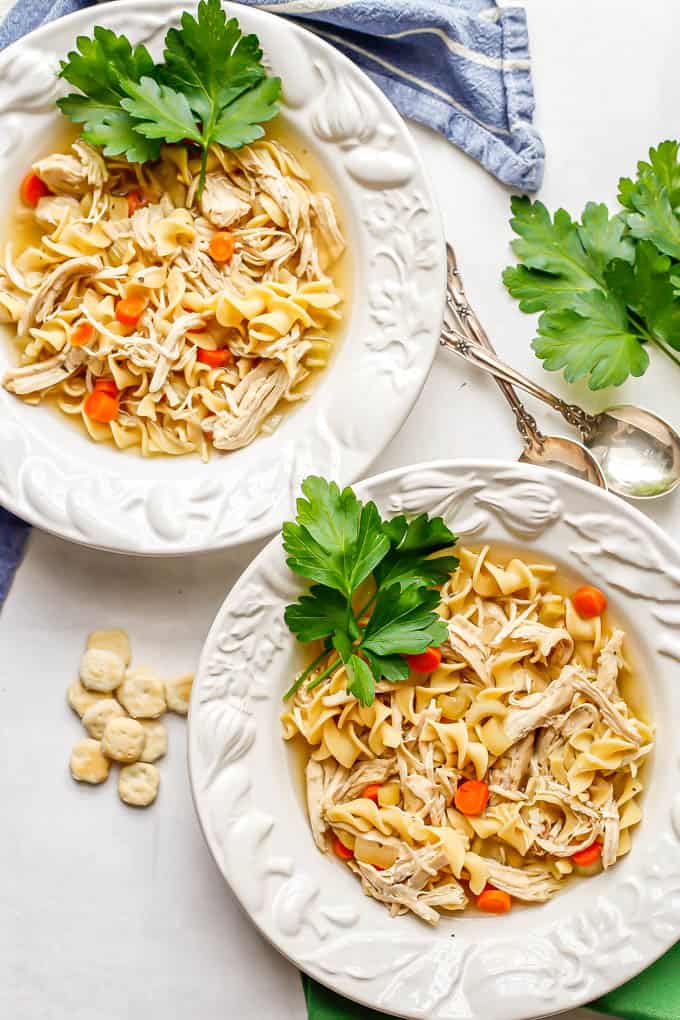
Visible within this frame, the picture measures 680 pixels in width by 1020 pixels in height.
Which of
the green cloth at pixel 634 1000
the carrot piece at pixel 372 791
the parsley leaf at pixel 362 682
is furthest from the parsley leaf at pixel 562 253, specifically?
the green cloth at pixel 634 1000

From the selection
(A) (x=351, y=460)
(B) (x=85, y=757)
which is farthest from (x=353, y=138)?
(B) (x=85, y=757)

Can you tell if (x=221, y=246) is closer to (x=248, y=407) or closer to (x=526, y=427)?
(x=248, y=407)

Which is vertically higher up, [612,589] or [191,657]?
[612,589]

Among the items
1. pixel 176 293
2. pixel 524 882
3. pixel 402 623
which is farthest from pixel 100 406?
pixel 524 882

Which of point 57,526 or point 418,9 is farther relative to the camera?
point 418,9

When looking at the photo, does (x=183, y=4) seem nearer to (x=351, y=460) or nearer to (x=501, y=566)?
(x=351, y=460)

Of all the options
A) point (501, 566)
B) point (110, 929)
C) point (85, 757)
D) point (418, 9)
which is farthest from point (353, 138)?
point (110, 929)

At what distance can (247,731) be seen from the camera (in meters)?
3.11

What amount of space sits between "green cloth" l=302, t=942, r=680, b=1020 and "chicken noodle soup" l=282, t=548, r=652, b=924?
1.54 ft

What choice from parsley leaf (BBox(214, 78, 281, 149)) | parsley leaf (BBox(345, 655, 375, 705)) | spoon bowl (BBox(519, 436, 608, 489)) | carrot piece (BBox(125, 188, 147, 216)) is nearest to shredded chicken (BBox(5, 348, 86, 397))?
carrot piece (BBox(125, 188, 147, 216))

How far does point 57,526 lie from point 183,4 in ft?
5.66

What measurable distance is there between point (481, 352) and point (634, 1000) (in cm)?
224

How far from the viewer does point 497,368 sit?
3494mm

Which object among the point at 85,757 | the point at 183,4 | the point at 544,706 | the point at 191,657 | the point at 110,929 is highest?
the point at 183,4
